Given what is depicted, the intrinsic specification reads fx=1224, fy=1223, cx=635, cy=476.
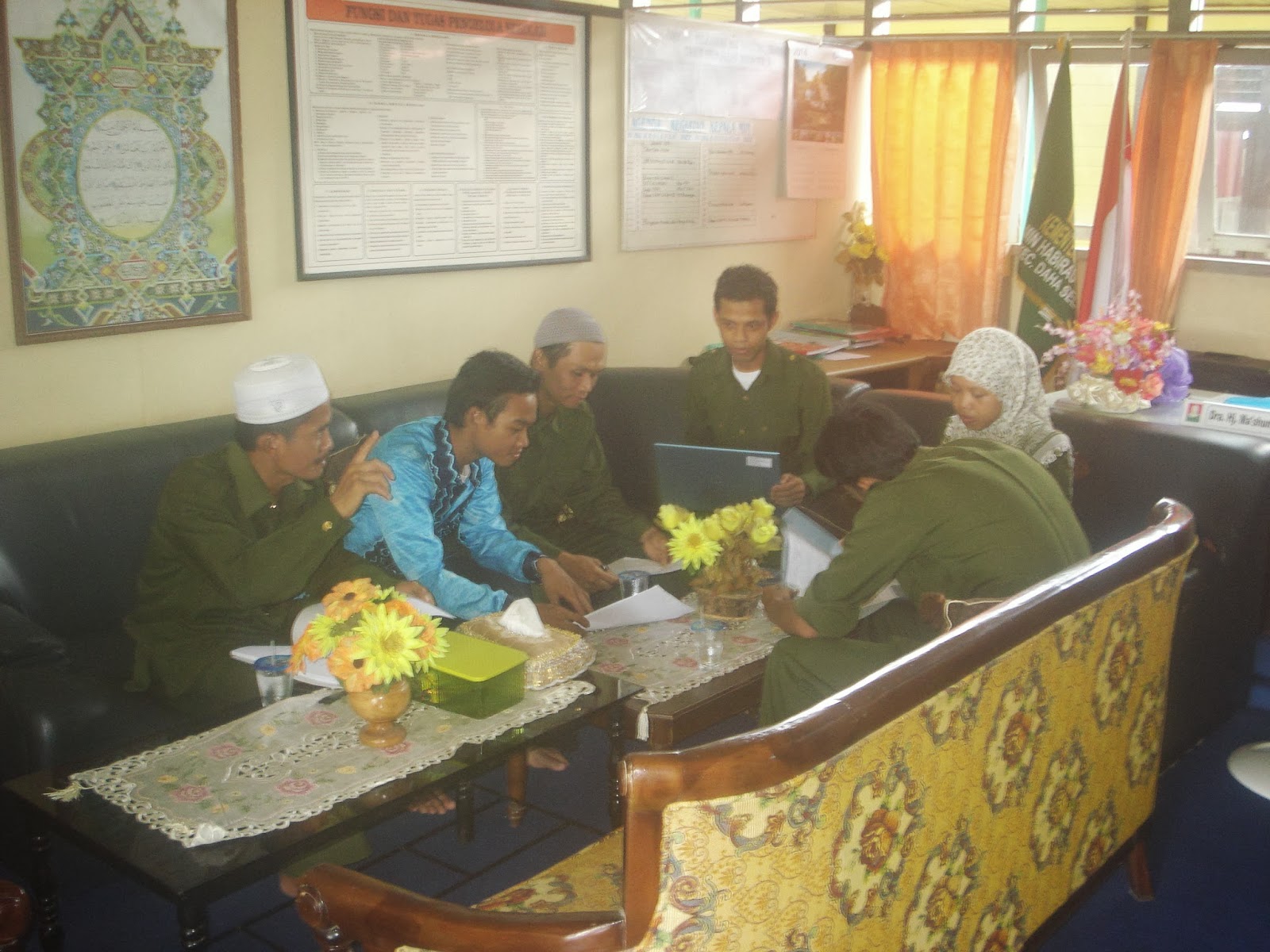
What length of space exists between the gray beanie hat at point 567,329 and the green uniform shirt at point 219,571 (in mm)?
1035

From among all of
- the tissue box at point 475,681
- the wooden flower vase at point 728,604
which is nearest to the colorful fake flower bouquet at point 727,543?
the wooden flower vase at point 728,604

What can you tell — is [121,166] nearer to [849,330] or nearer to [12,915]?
[12,915]

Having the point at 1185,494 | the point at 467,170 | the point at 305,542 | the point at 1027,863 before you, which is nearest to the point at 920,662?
the point at 1027,863

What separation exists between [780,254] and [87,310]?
3.01m

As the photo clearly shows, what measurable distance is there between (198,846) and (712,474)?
168cm

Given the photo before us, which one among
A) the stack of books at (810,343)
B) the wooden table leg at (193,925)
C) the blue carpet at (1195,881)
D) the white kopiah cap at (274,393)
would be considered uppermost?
the white kopiah cap at (274,393)

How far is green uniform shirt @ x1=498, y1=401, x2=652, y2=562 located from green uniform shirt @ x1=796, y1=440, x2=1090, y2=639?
1078 millimetres

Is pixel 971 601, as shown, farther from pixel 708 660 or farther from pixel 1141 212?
Answer: pixel 1141 212

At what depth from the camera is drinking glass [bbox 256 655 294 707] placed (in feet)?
7.19

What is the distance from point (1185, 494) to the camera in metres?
3.45

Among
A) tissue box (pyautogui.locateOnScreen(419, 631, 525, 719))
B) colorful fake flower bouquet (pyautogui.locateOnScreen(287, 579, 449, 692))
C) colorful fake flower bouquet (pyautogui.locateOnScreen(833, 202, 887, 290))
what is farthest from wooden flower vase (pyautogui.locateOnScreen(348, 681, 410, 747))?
colorful fake flower bouquet (pyautogui.locateOnScreen(833, 202, 887, 290))

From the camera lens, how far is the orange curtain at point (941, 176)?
16.8ft

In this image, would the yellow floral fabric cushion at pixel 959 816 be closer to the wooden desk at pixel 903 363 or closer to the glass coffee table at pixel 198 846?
the glass coffee table at pixel 198 846

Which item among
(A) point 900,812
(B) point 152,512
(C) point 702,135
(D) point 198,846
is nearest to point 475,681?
(D) point 198,846
